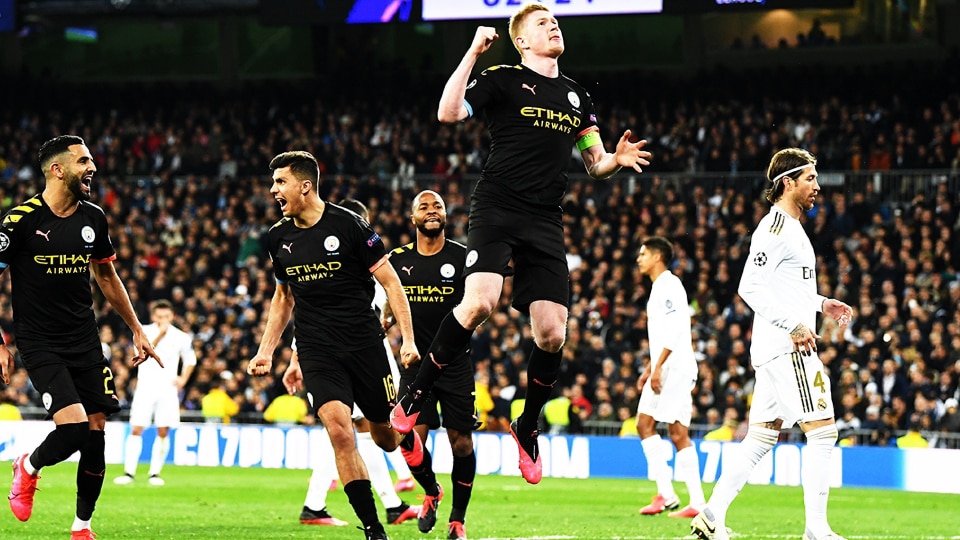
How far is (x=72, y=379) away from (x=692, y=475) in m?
6.40

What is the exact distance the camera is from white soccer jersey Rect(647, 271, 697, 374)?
13977mm

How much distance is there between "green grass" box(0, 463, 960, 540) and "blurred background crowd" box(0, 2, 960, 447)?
3.23 m

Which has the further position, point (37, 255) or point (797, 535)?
point (797, 535)

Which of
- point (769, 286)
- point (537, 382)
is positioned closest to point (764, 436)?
point (769, 286)

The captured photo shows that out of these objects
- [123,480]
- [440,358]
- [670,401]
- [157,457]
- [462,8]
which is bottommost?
[123,480]

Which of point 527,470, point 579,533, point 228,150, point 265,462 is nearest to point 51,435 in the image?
point 527,470

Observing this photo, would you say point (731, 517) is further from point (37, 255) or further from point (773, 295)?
point (37, 255)

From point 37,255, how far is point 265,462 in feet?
46.6

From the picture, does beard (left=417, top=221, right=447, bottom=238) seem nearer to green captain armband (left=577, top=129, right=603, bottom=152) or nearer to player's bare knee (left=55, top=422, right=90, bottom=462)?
green captain armband (left=577, top=129, right=603, bottom=152)

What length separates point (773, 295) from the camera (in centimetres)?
939

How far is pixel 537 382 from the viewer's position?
9273 millimetres

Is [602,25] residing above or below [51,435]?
above

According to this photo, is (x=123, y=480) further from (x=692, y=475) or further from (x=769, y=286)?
(x=769, y=286)

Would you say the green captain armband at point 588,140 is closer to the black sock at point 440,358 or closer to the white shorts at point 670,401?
the black sock at point 440,358
